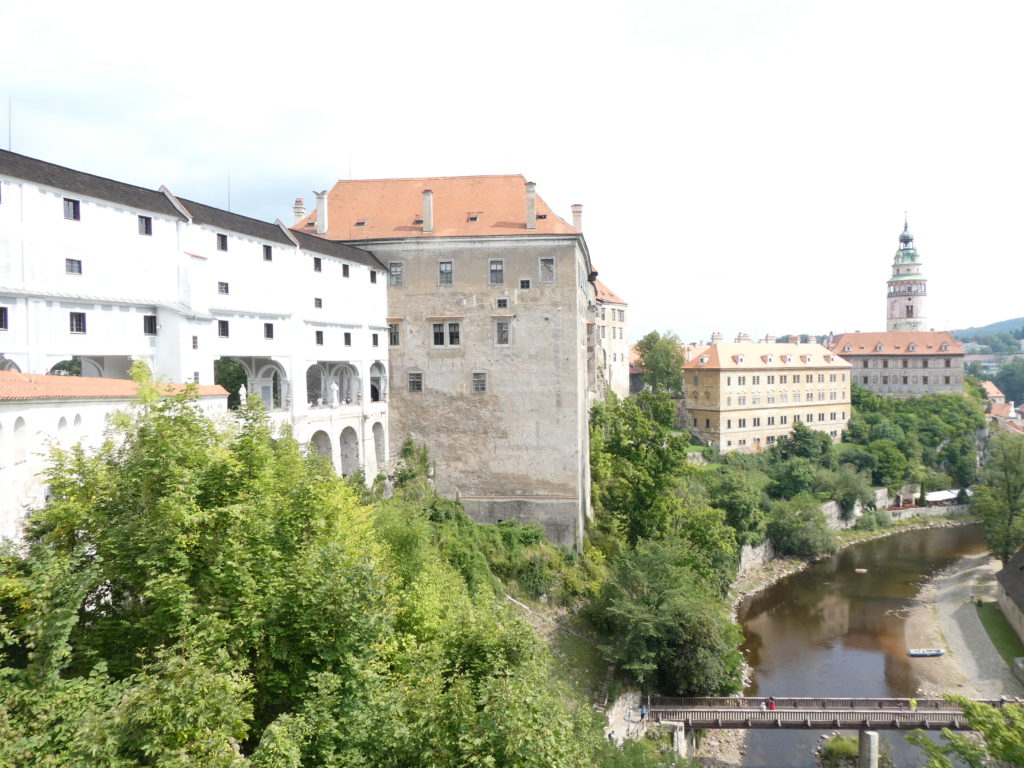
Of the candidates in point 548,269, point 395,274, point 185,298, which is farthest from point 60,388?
point 548,269

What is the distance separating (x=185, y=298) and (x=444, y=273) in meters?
11.9

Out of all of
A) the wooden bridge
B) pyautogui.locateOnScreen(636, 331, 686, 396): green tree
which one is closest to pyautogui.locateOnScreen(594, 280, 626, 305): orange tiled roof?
pyautogui.locateOnScreen(636, 331, 686, 396): green tree

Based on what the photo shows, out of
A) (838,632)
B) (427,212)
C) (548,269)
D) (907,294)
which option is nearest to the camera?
(548,269)

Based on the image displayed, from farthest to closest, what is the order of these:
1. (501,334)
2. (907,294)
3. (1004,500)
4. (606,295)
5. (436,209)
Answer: (907,294)
(606,295)
(1004,500)
(436,209)
(501,334)

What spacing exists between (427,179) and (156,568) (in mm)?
25935

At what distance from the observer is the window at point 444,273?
29703 millimetres

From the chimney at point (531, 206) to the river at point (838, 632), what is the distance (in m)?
23.6

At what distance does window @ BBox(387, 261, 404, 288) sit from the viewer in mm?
30156

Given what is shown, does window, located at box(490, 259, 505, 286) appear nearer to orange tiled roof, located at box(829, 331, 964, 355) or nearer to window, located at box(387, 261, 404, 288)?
window, located at box(387, 261, 404, 288)

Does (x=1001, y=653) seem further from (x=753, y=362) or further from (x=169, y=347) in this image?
(x=169, y=347)

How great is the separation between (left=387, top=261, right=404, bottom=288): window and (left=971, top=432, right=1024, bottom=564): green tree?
1673 inches

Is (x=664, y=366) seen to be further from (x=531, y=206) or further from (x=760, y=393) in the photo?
(x=531, y=206)

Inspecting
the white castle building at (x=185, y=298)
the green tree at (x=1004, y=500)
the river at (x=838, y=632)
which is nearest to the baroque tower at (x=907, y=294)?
the green tree at (x=1004, y=500)

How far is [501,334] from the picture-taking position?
96.4 feet
